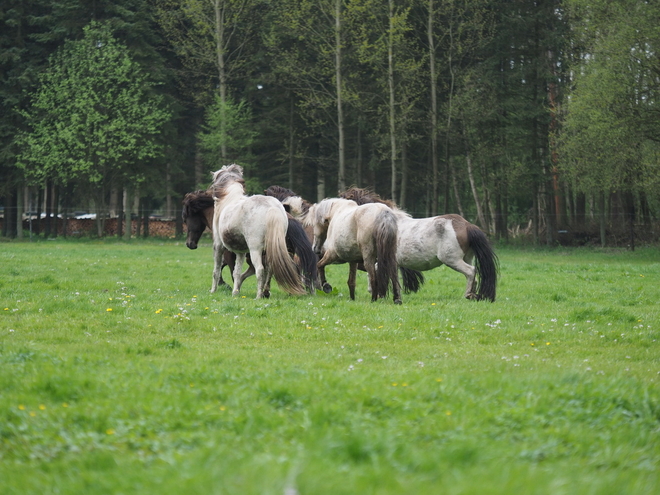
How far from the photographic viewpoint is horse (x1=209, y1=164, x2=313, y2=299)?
12812mm

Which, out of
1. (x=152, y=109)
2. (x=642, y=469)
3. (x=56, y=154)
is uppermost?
(x=152, y=109)

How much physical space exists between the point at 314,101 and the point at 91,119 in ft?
40.7

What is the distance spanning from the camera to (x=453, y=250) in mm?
13883

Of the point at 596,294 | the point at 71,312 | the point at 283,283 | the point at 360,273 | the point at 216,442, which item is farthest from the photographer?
the point at 360,273

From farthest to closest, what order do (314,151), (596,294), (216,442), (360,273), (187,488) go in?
(314,151) < (360,273) < (596,294) < (216,442) < (187,488)

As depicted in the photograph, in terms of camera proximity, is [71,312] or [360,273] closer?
[71,312]

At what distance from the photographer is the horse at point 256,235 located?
12812 mm

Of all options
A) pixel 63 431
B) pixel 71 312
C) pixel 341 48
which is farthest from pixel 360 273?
pixel 341 48

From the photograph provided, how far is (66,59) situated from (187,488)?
43.6 metres

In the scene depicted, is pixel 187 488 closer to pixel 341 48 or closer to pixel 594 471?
pixel 594 471

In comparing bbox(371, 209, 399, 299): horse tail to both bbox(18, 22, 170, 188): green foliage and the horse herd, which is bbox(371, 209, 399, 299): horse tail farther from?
bbox(18, 22, 170, 188): green foliage

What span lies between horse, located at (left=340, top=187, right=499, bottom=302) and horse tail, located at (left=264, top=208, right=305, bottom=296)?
2427mm

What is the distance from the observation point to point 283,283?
12797mm

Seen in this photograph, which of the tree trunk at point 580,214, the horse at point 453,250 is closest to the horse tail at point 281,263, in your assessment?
the horse at point 453,250
